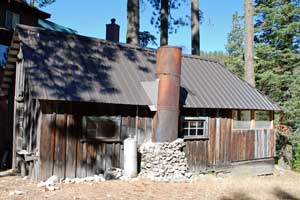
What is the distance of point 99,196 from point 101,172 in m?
2.08

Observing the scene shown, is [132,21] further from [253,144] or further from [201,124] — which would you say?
[253,144]

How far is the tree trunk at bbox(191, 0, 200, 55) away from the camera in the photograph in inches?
760

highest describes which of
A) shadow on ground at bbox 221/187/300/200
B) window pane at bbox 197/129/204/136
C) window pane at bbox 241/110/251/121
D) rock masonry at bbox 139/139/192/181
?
window pane at bbox 241/110/251/121

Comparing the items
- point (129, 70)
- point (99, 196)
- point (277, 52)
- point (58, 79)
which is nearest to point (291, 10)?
point (277, 52)

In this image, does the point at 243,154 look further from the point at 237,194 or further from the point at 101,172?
the point at 101,172

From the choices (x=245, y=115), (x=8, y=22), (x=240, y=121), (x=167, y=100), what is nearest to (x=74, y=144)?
(x=167, y=100)

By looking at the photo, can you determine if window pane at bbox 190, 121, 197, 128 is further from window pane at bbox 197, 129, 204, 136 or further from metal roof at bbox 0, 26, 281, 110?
metal roof at bbox 0, 26, 281, 110

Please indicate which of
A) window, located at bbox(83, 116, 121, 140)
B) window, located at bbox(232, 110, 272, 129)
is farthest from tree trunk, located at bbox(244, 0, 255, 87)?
window, located at bbox(83, 116, 121, 140)

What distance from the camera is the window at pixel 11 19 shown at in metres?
18.7

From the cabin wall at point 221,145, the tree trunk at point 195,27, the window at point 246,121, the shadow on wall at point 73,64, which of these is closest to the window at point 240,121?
the window at point 246,121

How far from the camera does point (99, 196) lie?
26.7 feet

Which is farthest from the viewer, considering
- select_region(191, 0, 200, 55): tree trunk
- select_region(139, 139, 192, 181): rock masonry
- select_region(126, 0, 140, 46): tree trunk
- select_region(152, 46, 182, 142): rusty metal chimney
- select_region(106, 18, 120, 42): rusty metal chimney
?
select_region(191, 0, 200, 55): tree trunk

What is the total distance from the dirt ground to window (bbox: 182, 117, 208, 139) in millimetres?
1599

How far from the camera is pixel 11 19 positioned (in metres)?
19.0
